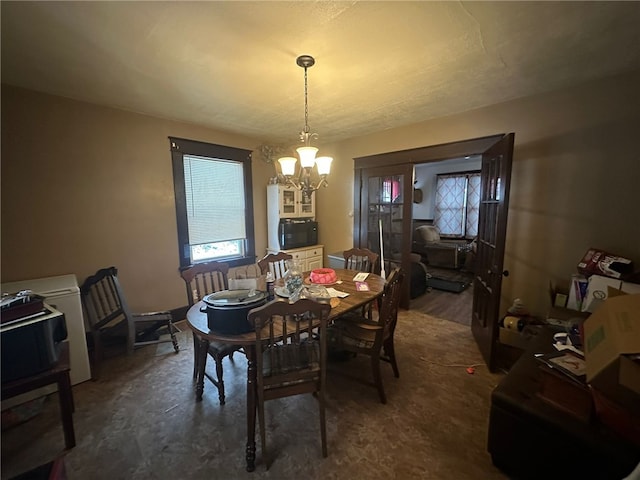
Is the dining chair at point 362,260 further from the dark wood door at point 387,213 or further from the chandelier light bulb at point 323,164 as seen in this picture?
the chandelier light bulb at point 323,164

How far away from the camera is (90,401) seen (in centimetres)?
203

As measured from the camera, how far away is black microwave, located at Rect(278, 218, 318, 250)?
409cm

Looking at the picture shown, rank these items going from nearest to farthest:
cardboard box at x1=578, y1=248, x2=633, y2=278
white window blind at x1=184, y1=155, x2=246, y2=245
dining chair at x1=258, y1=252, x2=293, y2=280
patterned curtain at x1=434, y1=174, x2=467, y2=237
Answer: cardboard box at x1=578, y1=248, x2=633, y2=278 < dining chair at x1=258, y1=252, x2=293, y2=280 < white window blind at x1=184, y1=155, x2=246, y2=245 < patterned curtain at x1=434, y1=174, x2=467, y2=237

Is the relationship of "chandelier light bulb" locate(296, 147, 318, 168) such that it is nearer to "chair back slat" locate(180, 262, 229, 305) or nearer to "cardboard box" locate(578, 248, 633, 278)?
"chair back slat" locate(180, 262, 229, 305)

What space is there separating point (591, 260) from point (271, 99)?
3.22 meters

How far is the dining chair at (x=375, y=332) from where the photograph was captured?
6.50 feet

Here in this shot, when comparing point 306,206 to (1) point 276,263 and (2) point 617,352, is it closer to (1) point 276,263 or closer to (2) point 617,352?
(1) point 276,263

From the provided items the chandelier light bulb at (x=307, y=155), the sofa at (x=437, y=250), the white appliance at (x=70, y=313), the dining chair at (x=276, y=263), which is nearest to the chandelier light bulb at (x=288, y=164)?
the chandelier light bulb at (x=307, y=155)

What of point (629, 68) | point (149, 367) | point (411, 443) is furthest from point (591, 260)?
point (149, 367)

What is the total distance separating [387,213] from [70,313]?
3.62m

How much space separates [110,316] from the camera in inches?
98.9

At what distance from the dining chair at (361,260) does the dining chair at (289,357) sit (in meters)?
1.47

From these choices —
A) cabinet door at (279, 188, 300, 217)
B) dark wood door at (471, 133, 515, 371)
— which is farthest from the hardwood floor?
cabinet door at (279, 188, 300, 217)

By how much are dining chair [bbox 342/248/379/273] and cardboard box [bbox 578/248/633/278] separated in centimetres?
179
